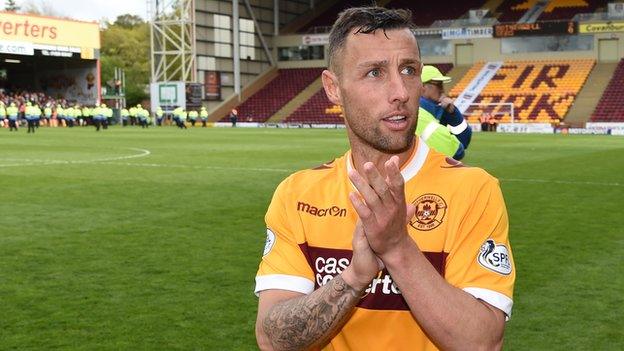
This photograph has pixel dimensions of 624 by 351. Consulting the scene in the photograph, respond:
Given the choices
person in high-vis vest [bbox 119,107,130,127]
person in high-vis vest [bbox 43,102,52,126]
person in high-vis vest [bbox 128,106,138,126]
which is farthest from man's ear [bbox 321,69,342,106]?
person in high-vis vest [bbox 119,107,130,127]

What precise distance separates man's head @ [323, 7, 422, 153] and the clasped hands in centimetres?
30

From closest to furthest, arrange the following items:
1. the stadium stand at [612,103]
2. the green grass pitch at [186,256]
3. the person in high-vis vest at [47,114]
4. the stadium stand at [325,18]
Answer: the green grass pitch at [186,256]
the stadium stand at [612,103]
the person in high-vis vest at [47,114]
the stadium stand at [325,18]

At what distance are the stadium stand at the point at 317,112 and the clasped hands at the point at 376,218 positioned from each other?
160 ft

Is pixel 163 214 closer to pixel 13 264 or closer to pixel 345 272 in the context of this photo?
pixel 13 264

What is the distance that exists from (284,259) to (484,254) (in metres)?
0.57

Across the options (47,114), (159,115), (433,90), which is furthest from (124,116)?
(433,90)

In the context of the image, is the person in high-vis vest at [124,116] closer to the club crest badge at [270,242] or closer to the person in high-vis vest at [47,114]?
the person in high-vis vest at [47,114]

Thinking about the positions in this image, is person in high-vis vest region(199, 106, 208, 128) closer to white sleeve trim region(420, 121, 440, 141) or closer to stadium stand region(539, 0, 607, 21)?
stadium stand region(539, 0, 607, 21)

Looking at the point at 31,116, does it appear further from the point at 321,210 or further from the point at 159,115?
the point at 321,210

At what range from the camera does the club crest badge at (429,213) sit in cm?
224

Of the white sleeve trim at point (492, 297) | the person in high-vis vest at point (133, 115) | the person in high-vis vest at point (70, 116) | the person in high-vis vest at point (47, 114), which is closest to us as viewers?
the white sleeve trim at point (492, 297)

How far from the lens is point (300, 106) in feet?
180

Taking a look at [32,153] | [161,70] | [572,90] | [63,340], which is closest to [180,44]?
[161,70]

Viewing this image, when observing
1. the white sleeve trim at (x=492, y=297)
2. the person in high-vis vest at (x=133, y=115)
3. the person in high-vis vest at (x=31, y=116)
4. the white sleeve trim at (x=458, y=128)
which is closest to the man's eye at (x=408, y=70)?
the white sleeve trim at (x=492, y=297)
